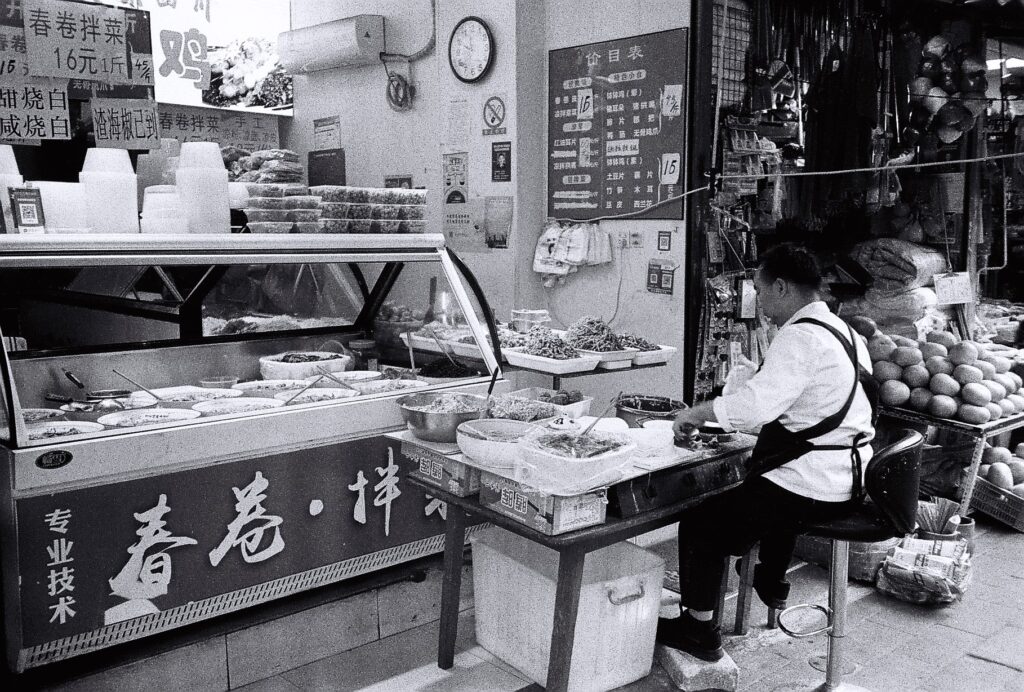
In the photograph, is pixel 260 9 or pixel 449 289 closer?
pixel 449 289

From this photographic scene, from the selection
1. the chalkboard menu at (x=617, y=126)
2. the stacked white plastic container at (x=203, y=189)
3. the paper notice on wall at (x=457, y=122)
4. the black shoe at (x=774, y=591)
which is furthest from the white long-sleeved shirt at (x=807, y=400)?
the paper notice on wall at (x=457, y=122)

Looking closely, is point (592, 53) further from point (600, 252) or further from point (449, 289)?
point (449, 289)

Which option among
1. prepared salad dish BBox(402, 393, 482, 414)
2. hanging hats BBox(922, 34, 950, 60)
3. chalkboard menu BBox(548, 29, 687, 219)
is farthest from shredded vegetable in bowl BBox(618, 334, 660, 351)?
hanging hats BBox(922, 34, 950, 60)

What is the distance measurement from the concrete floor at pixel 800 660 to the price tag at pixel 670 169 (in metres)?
2.77

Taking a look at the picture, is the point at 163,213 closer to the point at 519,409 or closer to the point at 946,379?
the point at 519,409

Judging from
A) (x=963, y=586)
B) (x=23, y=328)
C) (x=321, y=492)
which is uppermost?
(x=23, y=328)

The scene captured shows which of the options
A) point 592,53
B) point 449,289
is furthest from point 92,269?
point 592,53

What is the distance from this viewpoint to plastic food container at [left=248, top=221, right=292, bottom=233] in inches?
156

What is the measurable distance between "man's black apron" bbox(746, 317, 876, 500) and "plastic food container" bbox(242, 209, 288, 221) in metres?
2.32

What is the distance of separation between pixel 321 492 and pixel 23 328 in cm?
277

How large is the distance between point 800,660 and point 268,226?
314 cm

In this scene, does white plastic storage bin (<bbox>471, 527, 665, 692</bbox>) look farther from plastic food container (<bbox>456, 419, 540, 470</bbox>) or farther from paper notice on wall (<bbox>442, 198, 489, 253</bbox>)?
paper notice on wall (<bbox>442, 198, 489, 253</bbox>)

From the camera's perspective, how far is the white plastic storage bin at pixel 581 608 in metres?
3.45

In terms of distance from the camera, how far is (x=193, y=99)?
27.2ft
